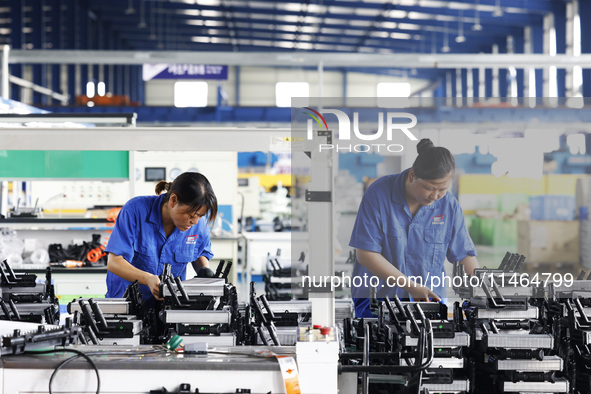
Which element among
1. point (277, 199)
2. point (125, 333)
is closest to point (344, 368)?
point (125, 333)

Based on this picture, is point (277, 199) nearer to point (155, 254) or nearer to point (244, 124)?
point (244, 124)

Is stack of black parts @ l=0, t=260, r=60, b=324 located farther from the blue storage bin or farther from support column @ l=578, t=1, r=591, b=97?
support column @ l=578, t=1, r=591, b=97

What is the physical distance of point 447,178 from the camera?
2.82 meters

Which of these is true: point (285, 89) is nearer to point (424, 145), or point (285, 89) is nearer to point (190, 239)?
point (190, 239)

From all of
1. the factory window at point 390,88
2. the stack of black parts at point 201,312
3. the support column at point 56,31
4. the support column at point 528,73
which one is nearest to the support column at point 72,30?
the support column at point 56,31

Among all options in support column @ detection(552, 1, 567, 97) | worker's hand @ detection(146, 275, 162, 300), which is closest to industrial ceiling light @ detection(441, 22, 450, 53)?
support column @ detection(552, 1, 567, 97)

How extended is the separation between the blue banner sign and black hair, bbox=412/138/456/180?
30.2 feet

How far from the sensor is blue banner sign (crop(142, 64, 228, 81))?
456 inches

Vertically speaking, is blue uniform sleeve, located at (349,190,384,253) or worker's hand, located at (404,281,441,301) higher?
blue uniform sleeve, located at (349,190,384,253)

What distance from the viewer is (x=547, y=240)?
9.31 feet

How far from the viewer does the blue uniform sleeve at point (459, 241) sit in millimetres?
2852

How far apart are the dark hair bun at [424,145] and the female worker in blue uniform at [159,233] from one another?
3.99 feet

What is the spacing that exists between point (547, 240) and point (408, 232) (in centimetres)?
57

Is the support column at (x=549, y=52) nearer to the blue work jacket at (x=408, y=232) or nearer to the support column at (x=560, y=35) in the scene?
the support column at (x=560, y=35)
